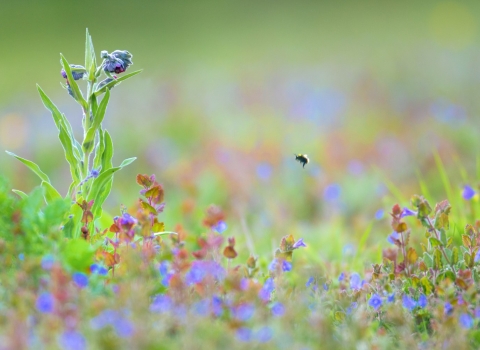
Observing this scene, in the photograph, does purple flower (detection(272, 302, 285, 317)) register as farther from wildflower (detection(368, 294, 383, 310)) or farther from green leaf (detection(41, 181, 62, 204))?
green leaf (detection(41, 181, 62, 204))

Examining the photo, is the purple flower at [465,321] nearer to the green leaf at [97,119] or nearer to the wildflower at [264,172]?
the green leaf at [97,119]

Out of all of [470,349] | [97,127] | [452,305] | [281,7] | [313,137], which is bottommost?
[470,349]

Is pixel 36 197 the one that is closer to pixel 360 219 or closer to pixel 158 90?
pixel 360 219

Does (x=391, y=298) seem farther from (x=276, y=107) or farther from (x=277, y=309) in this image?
(x=276, y=107)

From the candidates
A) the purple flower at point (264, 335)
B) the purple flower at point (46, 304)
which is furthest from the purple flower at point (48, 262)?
the purple flower at point (264, 335)

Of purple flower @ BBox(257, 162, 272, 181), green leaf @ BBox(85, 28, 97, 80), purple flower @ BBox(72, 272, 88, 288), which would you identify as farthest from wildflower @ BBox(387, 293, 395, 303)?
purple flower @ BBox(257, 162, 272, 181)

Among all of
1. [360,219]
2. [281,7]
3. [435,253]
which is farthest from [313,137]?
[281,7]
